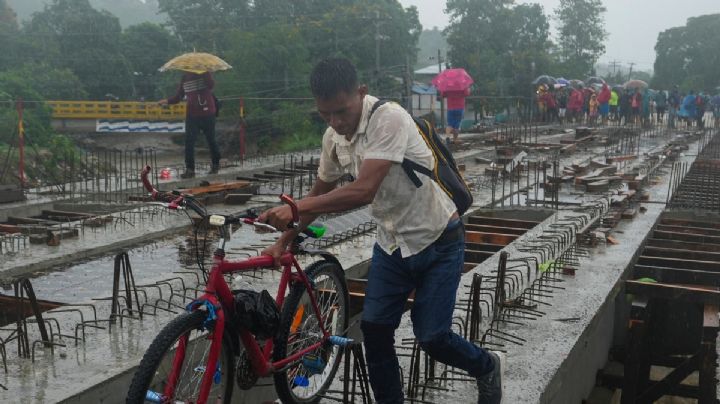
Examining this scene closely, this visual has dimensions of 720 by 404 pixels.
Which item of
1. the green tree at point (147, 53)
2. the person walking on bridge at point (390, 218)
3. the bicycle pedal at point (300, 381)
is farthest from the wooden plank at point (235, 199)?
the green tree at point (147, 53)

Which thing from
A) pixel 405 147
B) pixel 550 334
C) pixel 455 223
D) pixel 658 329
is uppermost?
pixel 405 147

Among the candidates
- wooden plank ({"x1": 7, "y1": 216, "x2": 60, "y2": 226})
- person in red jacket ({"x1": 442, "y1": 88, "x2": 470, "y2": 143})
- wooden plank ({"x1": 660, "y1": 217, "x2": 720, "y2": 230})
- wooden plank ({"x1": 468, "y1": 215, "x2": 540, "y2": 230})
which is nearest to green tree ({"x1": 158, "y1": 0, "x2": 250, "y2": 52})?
person in red jacket ({"x1": 442, "y1": 88, "x2": 470, "y2": 143})

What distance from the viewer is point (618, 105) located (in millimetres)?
33000

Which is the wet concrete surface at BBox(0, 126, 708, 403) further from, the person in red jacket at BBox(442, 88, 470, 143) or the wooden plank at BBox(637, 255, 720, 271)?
the person in red jacket at BBox(442, 88, 470, 143)

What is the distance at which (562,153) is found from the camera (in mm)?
19938

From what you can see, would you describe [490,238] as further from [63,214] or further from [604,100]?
[604,100]

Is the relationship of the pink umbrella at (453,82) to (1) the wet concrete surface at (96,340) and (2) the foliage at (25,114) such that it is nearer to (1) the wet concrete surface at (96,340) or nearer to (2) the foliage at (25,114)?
(1) the wet concrete surface at (96,340)

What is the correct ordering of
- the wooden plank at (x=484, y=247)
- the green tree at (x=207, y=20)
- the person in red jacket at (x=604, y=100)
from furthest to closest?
1. the green tree at (x=207, y=20)
2. the person in red jacket at (x=604, y=100)
3. the wooden plank at (x=484, y=247)

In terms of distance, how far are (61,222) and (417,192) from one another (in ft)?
21.7

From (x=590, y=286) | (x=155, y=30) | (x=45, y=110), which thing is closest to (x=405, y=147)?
(x=590, y=286)

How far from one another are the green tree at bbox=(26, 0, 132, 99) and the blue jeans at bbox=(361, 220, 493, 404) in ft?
133

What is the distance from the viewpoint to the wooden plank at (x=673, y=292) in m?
6.59

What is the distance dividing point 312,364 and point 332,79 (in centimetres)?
161

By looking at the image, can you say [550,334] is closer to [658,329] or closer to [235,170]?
[658,329]
